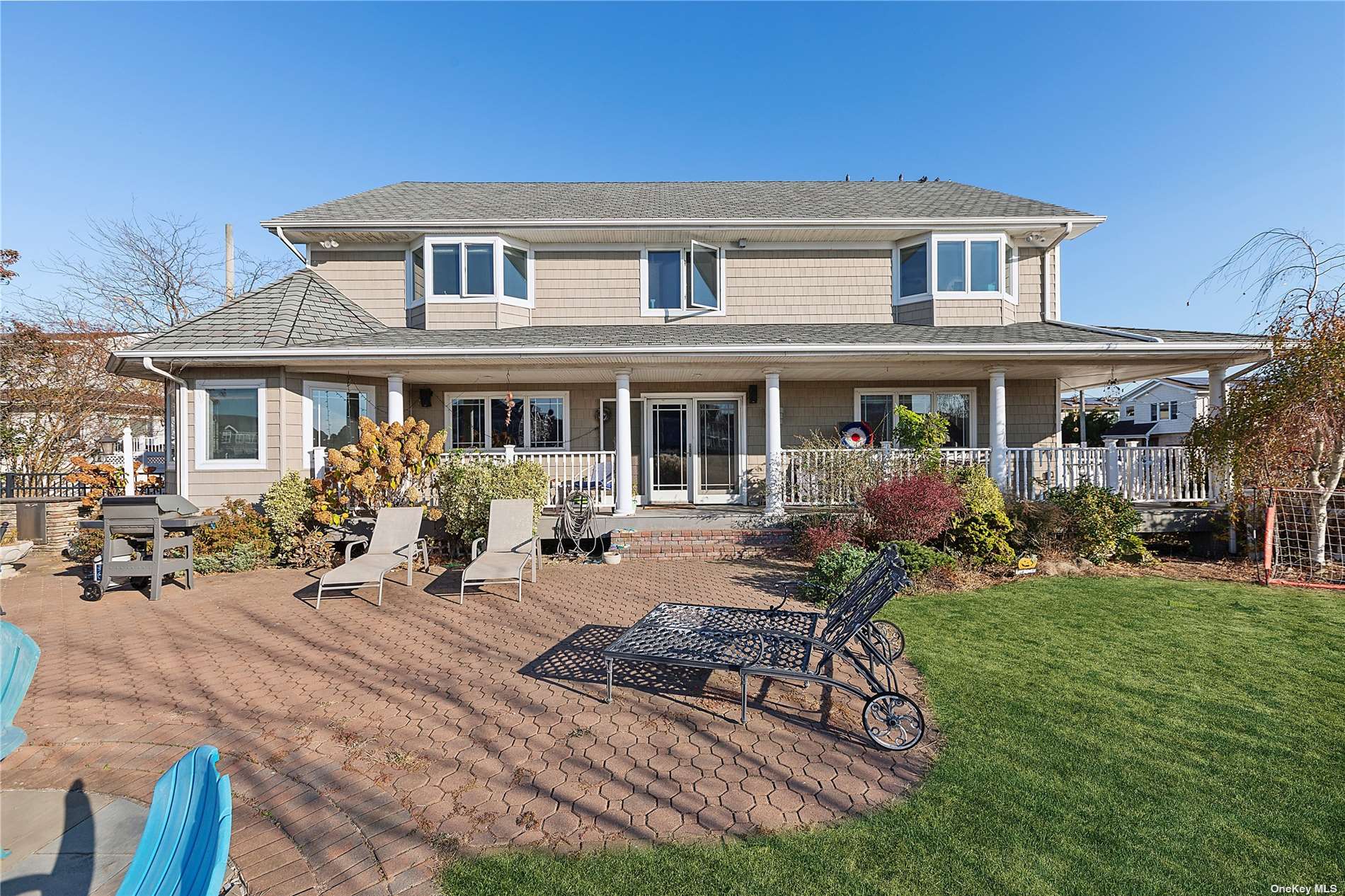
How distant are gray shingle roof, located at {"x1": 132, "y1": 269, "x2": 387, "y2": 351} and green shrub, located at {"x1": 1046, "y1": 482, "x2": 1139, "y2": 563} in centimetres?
1334

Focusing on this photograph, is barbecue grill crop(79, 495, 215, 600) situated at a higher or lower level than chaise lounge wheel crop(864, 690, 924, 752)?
higher

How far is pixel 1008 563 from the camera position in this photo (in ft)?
28.9

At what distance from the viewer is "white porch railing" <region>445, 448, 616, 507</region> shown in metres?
11.6

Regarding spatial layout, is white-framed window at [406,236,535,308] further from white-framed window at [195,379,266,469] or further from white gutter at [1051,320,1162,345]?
white gutter at [1051,320,1162,345]

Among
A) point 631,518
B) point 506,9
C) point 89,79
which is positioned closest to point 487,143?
point 506,9

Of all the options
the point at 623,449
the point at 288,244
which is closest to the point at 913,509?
the point at 623,449

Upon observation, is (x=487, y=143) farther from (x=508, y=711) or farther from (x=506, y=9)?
(x=508, y=711)

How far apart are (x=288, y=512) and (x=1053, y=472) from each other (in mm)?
13816

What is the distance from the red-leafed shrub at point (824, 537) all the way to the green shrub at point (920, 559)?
3.00 ft

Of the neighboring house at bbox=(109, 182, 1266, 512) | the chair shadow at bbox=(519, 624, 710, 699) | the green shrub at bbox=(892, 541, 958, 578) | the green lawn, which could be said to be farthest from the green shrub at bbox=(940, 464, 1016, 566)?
the chair shadow at bbox=(519, 624, 710, 699)

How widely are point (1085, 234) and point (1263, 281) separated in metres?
4.03

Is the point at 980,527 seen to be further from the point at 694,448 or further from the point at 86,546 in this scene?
the point at 86,546

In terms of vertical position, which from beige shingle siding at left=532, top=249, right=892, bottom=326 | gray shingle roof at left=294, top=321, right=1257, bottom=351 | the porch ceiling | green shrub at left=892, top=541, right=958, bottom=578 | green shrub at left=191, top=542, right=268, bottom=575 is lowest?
green shrub at left=191, top=542, right=268, bottom=575

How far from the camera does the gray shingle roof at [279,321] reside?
10.4m
